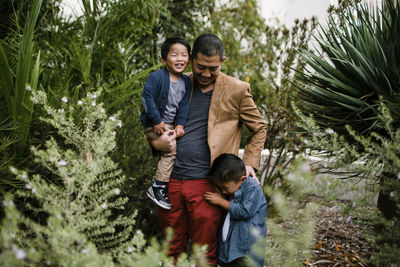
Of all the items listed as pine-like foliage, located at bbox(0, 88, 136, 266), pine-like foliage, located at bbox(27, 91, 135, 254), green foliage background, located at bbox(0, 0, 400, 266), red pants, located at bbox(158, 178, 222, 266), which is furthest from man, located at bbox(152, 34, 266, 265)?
pine-like foliage, located at bbox(0, 88, 136, 266)

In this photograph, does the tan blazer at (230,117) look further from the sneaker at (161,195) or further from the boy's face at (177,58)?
the sneaker at (161,195)

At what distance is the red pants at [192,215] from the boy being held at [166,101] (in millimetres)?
90

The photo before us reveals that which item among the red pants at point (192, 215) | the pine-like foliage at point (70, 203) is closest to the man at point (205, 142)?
the red pants at point (192, 215)

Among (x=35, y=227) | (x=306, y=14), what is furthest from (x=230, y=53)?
(x=35, y=227)

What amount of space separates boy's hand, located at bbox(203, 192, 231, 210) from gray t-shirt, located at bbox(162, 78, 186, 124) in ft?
1.94

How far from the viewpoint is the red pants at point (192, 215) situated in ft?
8.33

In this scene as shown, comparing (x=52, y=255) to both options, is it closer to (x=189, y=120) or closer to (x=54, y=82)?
(x=189, y=120)

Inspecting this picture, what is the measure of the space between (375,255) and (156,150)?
1.51 metres

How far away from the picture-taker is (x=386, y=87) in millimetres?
3061

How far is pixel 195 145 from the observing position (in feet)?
8.65

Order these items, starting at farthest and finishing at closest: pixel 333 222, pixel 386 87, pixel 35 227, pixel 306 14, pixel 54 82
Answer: pixel 306 14 < pixel 333 222 < pixel 54 82 < pixel 386 87 < pixel 35 227

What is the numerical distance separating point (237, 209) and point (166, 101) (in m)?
0.88

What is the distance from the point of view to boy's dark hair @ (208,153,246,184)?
2426 mm

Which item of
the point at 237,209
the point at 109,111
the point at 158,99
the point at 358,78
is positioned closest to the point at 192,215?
the point at 237,209
